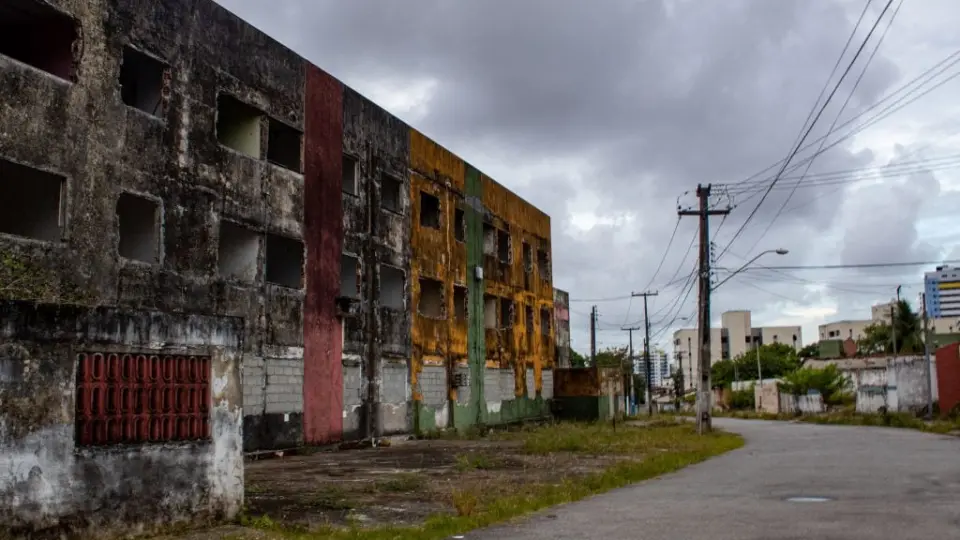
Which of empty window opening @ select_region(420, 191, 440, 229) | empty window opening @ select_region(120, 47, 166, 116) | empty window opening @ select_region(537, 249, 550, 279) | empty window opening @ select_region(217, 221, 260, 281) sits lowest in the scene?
empty window opening @ select_region(217, 221, 260, 281)

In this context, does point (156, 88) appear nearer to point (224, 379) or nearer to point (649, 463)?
point (224, 379)

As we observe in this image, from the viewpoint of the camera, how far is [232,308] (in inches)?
822

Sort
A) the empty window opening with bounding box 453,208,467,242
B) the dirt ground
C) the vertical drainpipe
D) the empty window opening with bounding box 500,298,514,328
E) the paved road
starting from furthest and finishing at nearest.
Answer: the empty window opening with bounding box 500,298,514,328 → the empty window opening with bounding box 453,208,467,242 → the vertical drainpipe → the dirt ground → the paved road

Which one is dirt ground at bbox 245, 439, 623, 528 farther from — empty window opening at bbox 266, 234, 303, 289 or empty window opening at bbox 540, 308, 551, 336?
empty window opening at bbox 540, 308, 551, 336

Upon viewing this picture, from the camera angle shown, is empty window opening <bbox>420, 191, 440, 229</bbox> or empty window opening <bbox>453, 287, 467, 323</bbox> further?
empty window opening <bbox>453, 287, 467, 323</bbox>

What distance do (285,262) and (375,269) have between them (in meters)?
3.67

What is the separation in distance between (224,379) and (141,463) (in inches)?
57.6

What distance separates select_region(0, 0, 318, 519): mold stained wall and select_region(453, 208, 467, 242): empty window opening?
35.2 ft

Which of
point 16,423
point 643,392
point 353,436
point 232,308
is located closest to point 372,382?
point 353,436

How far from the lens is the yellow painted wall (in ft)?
99.0

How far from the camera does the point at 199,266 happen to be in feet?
65.2

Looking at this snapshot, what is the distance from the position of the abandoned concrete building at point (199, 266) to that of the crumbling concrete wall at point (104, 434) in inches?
0.8

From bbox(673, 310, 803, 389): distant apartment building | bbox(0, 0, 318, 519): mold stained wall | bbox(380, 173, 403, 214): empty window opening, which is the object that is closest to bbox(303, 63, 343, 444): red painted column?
bbox(0, 0, 318, 519): mold stained wall

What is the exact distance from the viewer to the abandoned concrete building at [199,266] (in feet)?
26.7
